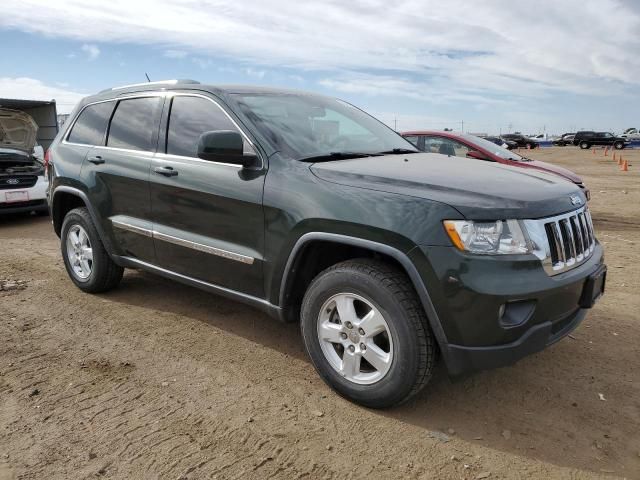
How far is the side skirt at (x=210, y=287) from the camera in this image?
3389 mm

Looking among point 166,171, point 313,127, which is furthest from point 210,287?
point 313,127

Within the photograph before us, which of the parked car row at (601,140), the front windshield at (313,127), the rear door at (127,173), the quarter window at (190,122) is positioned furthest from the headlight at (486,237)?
the parked car row at (601,140)

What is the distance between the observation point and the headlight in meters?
2.61

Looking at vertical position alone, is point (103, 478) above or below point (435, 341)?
below

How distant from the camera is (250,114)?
141 inches

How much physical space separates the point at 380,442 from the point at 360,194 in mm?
1287

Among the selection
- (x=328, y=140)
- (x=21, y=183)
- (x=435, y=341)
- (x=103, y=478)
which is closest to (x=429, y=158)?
(x=328, y=140)

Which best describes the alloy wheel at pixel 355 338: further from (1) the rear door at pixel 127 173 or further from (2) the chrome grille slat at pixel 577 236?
(1) the rear door at pixel 127 173

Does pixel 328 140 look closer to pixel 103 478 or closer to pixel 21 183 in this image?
pixel 103 478

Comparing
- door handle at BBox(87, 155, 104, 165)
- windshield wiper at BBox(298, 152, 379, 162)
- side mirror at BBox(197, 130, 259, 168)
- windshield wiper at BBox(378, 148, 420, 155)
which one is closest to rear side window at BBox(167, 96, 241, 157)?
side mirror at BBox(197, 130, 259, 168)

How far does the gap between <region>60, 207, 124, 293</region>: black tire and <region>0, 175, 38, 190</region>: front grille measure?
14.8 ft

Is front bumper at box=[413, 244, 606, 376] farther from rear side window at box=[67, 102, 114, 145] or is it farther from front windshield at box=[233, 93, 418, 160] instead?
rear side window at box=[67, 102, 114, 145]

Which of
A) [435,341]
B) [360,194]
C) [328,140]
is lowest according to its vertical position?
[435,341]

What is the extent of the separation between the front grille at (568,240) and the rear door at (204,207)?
1647mm
